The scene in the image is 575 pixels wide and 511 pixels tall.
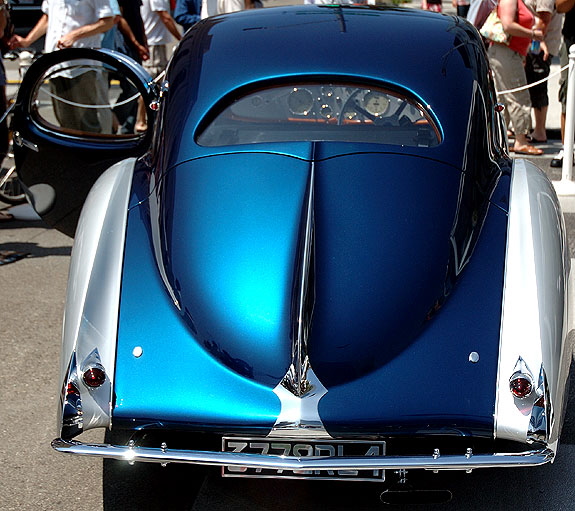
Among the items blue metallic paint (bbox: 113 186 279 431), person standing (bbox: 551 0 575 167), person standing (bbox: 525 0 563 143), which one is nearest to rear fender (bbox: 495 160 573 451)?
blue metallic paint (bbox: 113 186 279 431)

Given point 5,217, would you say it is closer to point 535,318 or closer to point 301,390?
point 301,390

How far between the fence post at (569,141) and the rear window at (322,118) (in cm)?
407

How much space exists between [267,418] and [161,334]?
1.69 feet

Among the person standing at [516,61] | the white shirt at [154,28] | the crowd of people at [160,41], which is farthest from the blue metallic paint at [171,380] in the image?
the white shirt at [154,28]

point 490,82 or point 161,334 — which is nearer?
point 161,334

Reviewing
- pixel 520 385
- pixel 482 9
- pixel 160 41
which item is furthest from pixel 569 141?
pixel 520 385

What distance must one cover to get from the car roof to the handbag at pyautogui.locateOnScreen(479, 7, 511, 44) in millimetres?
4215

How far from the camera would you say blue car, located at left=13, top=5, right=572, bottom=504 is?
10.4ft

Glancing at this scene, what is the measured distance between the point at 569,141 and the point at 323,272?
5203mm

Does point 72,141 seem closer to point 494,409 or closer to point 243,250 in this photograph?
point 243,250

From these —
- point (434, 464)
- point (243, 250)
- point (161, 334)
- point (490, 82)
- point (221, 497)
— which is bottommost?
point (221, 497)

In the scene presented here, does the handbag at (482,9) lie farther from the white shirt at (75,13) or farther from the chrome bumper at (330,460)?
the chrome bumper at (330,460)

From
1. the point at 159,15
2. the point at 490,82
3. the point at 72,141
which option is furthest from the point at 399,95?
the point at 159,15

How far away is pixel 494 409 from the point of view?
3180 mm
